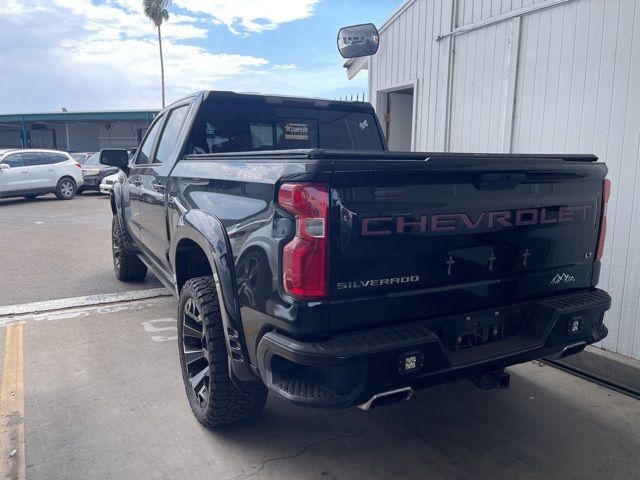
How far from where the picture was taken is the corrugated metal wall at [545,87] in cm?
412

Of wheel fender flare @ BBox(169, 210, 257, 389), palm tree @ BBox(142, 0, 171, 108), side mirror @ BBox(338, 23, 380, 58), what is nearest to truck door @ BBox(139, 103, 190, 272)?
wheel fender flare @ BBox(169, 210, 257, 389)

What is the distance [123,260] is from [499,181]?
5.19 meters

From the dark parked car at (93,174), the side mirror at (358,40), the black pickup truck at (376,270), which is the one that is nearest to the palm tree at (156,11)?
the dark parked car at (93,174)

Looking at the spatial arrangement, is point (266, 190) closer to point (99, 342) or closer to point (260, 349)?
point (260, 349)

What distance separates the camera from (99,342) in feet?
15.8

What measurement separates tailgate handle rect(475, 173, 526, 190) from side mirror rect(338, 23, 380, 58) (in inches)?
175

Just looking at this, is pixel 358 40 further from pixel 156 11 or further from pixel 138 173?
pixel 156 11

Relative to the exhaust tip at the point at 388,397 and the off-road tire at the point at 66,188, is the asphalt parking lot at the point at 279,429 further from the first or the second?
the off-road tire at the point at 66,188

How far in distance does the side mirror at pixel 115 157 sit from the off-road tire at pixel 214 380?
2761 millimetres

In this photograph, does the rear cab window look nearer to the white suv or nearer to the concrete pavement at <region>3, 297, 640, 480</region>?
the concrete pavement at <region>3, 297, 640, 480</region>

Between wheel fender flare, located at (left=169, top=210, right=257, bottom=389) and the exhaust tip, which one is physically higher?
wheel fender flare, located at (left=169, top=210, right=257, bottom=389)

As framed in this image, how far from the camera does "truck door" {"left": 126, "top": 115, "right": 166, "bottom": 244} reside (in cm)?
500

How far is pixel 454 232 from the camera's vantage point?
256 centimetres

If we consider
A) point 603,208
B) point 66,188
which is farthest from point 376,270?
point 66,188
